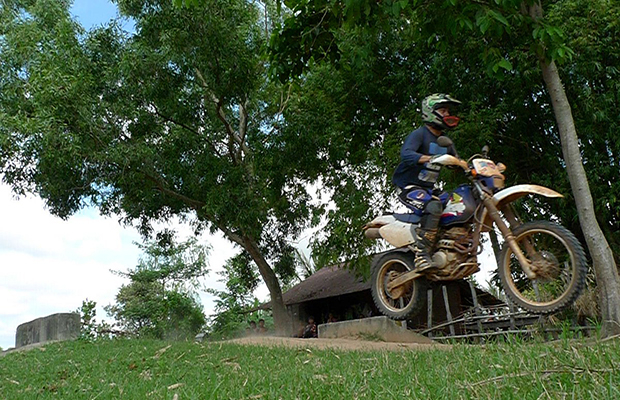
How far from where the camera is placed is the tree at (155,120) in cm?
1628

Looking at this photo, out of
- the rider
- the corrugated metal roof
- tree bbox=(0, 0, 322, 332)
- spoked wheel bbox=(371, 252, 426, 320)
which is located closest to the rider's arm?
the rider

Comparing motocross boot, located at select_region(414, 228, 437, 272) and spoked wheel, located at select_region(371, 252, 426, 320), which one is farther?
spoked wheel, located at select_region(371, 252, 426, 320)

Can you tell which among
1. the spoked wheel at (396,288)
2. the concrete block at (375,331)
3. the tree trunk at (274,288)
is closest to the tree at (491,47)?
the spoked wheel at (396,288)

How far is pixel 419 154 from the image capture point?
607cm

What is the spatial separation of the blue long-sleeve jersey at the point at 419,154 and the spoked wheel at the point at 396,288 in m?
0.88

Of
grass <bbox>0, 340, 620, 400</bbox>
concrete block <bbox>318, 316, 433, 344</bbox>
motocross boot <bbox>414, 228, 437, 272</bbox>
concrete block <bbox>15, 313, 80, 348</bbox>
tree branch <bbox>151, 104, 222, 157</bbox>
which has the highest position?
tree branch <bbox>151, 104, 222, 157</bbox>

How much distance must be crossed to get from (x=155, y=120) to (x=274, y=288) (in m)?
6.96

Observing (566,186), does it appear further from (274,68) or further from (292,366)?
(292,366)

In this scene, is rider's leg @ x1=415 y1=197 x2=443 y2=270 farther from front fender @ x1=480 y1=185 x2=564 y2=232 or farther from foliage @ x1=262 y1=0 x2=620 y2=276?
foliage @ x1=262 y1=0 x2=620 y2=276

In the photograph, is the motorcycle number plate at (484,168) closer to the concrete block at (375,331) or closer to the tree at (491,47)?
the tree at (491,47)

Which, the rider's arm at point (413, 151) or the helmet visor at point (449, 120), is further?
the helmet visor at point (449, 120)

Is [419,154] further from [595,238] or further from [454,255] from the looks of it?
[595,238]

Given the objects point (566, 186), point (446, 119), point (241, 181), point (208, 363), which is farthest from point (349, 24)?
point (241, 181)

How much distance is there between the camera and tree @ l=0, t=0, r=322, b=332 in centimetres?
1628
